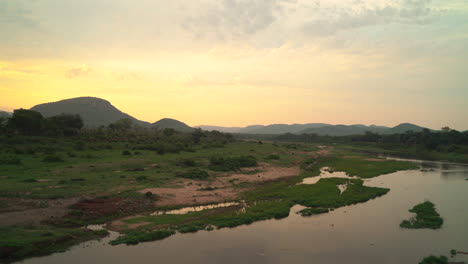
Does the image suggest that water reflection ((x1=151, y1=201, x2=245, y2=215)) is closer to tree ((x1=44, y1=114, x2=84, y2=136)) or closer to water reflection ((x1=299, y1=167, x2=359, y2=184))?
water reflection ((x1=299, y1=167, x2=359, y2=184))

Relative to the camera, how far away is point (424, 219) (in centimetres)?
2138

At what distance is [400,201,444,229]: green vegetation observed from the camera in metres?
20.2

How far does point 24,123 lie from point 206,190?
201 ft

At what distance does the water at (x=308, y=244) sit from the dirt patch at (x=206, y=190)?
6626 millimetres

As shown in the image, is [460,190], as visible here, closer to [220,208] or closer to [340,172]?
[340,172]

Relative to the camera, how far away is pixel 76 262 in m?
14.6

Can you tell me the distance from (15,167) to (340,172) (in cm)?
4374

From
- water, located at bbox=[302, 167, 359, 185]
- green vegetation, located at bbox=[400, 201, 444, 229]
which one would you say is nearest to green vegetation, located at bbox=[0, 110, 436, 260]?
water, located at bbox=[302, 167, 359, 185]

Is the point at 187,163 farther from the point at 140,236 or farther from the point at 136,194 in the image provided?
the point at 140,236

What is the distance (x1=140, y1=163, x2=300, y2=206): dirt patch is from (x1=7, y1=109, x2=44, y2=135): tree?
5673cm

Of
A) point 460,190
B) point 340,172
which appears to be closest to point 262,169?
point 340,172

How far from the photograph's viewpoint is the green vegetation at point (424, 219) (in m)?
20.2

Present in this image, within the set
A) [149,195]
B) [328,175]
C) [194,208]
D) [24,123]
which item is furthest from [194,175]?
[24,123]

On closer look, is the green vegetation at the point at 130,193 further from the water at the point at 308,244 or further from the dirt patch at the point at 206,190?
the water at the point at 308,244
